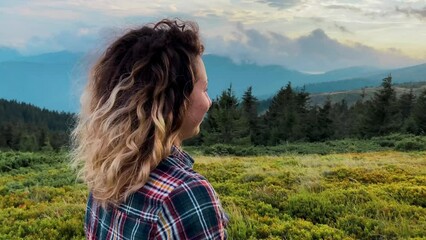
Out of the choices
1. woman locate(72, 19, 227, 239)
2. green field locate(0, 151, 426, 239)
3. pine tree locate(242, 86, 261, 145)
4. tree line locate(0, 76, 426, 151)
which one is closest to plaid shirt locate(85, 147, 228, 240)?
woman locate(72, 19, 227, 239)

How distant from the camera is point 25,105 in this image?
144 meters

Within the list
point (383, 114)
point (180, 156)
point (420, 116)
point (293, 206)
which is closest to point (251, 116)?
point (383, 114)

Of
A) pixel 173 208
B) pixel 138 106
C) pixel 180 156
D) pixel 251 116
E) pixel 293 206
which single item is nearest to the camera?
pixel 173 208

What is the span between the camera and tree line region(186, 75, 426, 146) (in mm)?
44469

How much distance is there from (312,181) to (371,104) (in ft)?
133

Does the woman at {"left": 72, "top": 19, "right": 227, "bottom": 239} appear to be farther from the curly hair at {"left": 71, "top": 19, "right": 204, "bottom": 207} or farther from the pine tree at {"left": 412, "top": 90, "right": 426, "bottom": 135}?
the pine tree at {"left": 412, "top": 90, "right": 426, "bottom": 135}

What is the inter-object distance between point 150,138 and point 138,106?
0.15 m

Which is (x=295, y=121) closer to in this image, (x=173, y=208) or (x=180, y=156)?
(x=180, y=156)

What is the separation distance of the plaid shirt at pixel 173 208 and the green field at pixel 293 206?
151 inches

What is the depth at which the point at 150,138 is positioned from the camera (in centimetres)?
187

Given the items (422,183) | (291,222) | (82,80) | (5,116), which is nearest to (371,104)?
(422,183)

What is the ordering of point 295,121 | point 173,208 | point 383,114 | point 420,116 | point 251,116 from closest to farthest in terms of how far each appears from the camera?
point 173,208 → point 420,116 → point 383,114 → point 295,121 → point 251,116

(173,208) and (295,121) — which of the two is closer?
(173,208)

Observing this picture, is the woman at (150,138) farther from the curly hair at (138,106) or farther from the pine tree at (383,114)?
the pine tree at (383,114)
